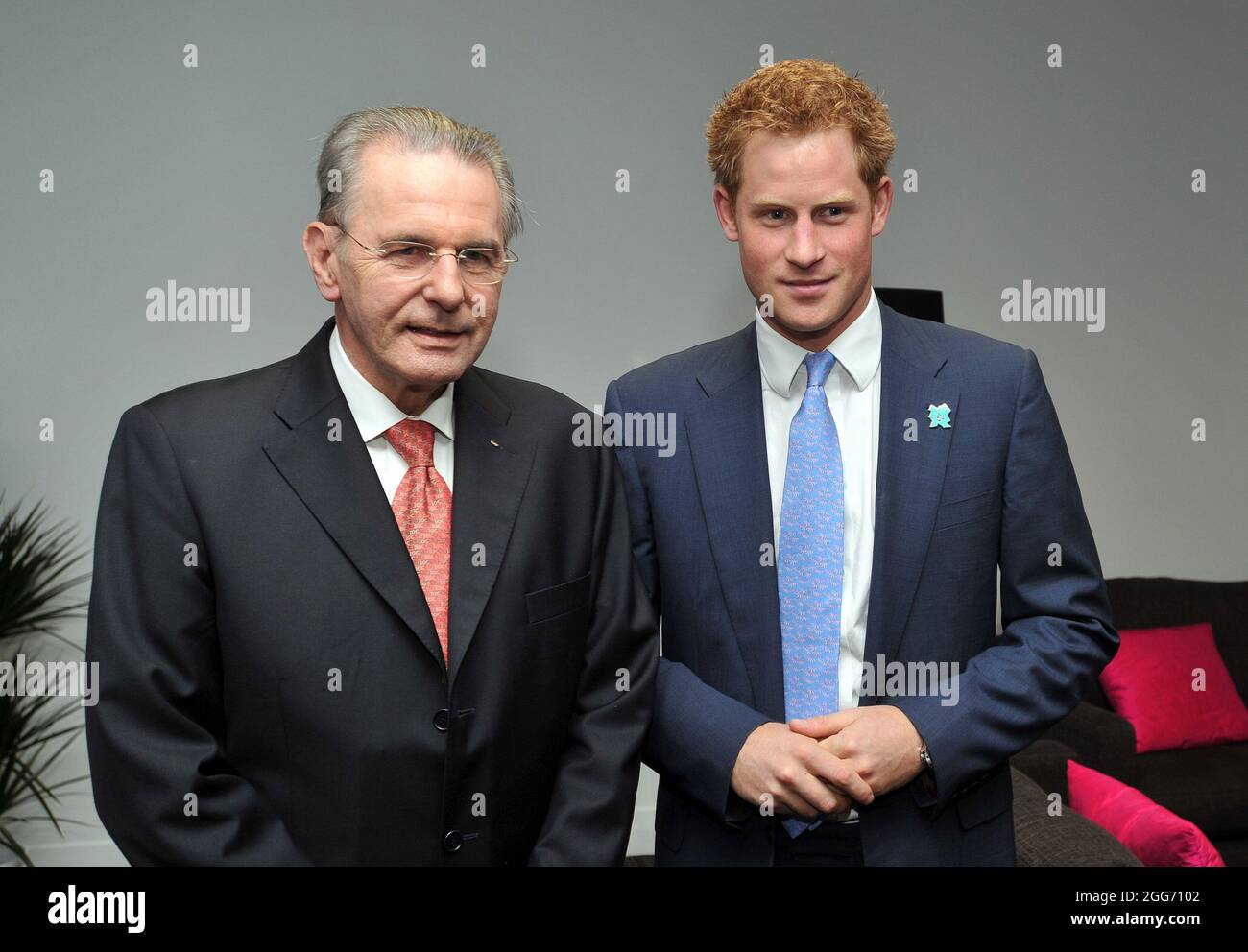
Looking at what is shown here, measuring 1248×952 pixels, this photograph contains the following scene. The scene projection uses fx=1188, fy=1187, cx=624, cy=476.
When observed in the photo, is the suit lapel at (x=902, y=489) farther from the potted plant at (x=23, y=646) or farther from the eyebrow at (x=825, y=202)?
the potted plant at (x=23, y=646)

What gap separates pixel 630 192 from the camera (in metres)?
4.74

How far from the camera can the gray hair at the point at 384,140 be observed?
158cm

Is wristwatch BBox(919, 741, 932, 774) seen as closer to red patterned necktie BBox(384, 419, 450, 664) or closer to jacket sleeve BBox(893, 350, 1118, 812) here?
jacket sleeve BBox(893, 350, 1118, 812)

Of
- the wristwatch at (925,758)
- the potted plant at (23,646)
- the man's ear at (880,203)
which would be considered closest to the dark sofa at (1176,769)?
the wristwatch at (925,758)

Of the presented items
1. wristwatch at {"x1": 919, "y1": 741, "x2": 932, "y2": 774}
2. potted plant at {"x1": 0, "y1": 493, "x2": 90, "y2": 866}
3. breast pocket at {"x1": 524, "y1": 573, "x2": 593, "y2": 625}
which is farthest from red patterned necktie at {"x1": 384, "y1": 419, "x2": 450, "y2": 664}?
potted plant at {"x1": 0, "y1": 493, "x2": 90, "y2": 866}

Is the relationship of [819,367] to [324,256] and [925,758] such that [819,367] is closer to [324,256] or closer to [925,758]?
[925,758]

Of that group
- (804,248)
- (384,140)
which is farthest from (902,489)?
(384,140)

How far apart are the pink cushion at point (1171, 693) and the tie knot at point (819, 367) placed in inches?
129

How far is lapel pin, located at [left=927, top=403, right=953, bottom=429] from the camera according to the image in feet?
5.85

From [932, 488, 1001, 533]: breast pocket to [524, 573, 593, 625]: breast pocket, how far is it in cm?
52

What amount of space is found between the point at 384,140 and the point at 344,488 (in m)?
0.47

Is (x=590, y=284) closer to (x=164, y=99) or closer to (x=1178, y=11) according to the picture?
(x=164, y=99)
